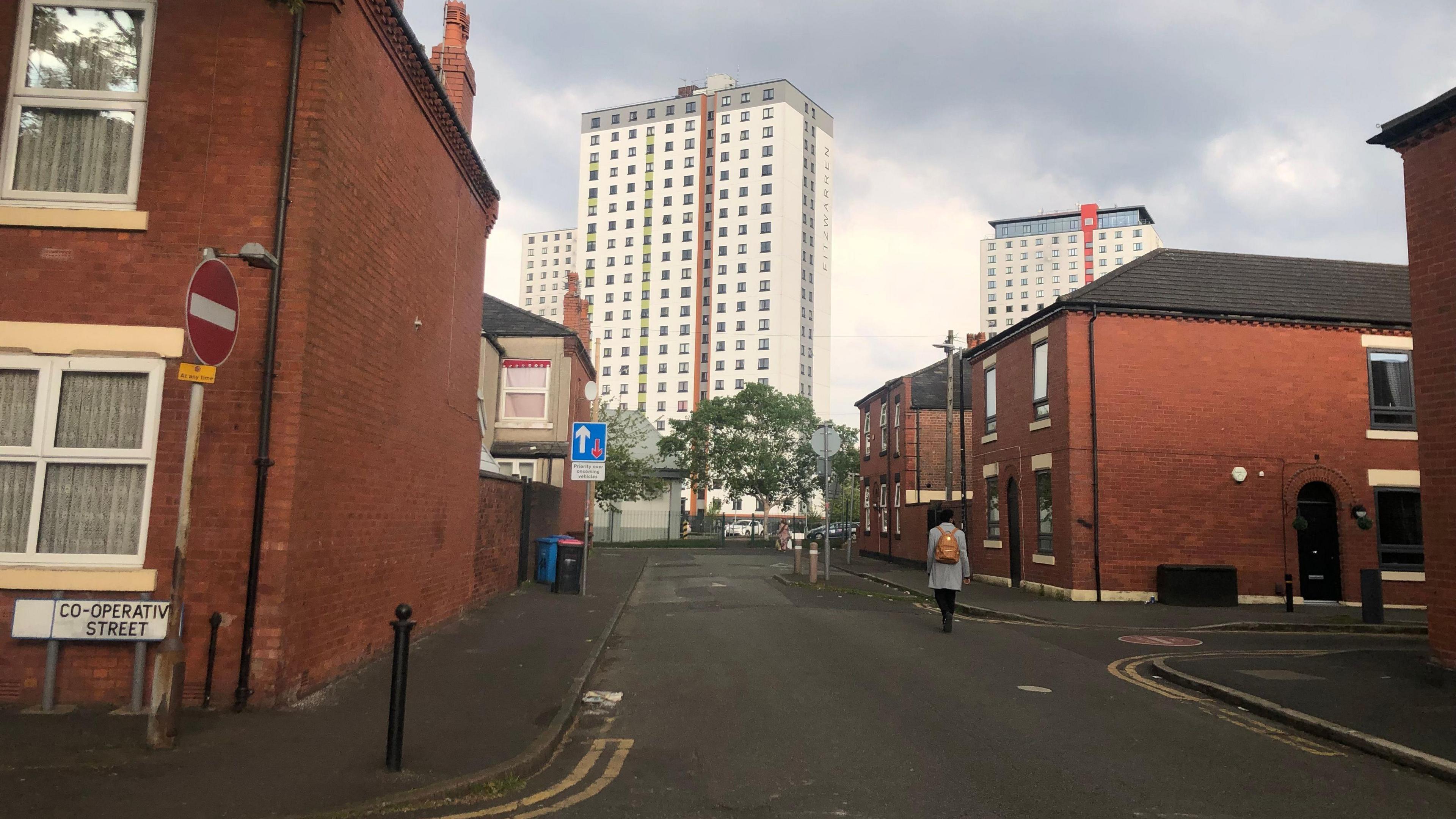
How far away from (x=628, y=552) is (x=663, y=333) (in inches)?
2809

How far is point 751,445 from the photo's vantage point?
205 ft

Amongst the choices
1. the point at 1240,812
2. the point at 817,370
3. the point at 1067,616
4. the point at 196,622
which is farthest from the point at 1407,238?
the point at 817,370

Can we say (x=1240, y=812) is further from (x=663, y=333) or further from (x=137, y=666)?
(x=663, y=333)

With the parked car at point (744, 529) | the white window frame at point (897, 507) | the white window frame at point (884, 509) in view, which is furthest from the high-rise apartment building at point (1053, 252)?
the white window frame at point (897, 507)

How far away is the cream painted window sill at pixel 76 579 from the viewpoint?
260 inches

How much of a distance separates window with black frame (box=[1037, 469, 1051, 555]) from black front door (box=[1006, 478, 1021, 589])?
38.2 inches

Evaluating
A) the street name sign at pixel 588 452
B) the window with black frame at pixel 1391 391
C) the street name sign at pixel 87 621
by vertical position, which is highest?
the window with black frame at pixel 1391 391

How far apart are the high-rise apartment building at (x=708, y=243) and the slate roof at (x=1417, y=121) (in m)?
89.9

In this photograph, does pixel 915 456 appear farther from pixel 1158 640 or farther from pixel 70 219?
pixel 70 219

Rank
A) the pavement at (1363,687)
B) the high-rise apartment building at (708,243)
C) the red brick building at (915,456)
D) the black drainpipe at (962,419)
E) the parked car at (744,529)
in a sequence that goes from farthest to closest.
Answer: the high-rise apartment building at (708,243) → the parked car at (744,529) → the red brick building at (915,456) → the black drainpipe at (962,419) → the pavement at (1363,687)

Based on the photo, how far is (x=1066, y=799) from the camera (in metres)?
5.29

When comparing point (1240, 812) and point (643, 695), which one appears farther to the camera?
point (643, 695)

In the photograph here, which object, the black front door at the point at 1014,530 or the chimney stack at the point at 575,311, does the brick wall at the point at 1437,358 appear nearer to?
the black front door at the point at 1014,530

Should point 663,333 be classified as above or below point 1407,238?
above
